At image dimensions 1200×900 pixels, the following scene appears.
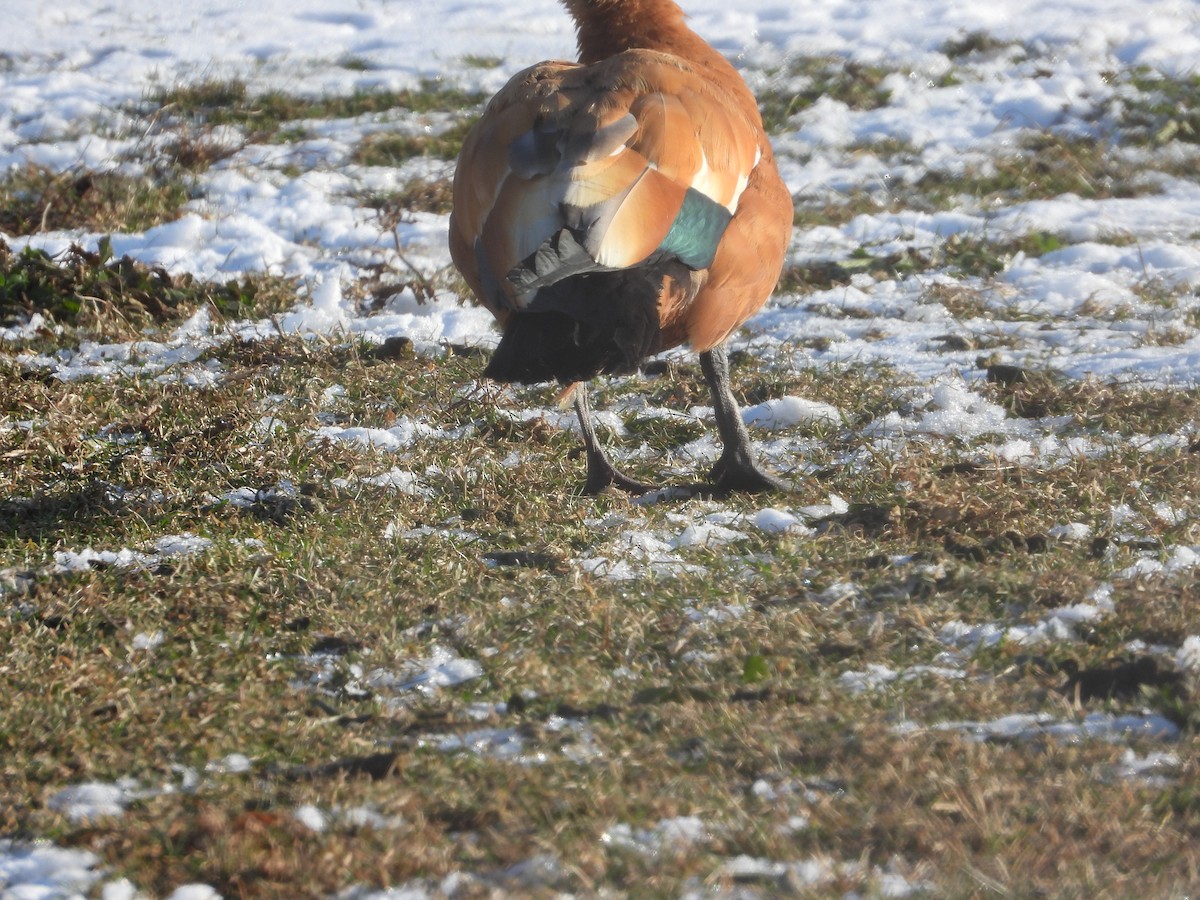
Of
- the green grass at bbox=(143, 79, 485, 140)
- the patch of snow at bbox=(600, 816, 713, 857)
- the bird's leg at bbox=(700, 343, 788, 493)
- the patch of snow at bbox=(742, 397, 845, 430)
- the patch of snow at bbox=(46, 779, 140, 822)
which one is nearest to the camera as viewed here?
the patch of snow at bbox=(600, 816, 713, 857)

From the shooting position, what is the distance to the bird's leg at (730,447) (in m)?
4.21

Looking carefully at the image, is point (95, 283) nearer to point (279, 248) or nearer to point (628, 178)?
point (279, 248)

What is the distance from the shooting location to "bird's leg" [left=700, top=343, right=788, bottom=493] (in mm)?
4215

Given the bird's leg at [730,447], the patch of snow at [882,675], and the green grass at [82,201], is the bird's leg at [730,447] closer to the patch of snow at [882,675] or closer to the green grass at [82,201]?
the patch of snow at [882,675]

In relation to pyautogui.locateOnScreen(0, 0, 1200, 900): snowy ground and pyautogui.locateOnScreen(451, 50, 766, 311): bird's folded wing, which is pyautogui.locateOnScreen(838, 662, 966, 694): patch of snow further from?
pyautogui.locateOnScreen(451, 50, 766, 311): bird's folded wing

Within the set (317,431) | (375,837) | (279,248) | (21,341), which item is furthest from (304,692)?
(279,248)

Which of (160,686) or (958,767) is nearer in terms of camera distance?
(958,767)

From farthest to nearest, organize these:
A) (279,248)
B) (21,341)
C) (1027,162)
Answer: (1027,162) → (279,248) → (21,341)

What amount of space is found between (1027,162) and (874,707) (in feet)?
18.7

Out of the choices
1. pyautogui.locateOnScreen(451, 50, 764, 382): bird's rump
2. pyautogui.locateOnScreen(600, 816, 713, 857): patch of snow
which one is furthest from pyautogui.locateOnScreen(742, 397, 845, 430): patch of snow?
pyautogui.locateOnScreen(600, 816, 713, 857): patch of snow

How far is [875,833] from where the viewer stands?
7.79ft

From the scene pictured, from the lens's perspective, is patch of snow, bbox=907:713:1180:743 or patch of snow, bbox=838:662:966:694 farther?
patch of snow, bbox=838:662:966:694

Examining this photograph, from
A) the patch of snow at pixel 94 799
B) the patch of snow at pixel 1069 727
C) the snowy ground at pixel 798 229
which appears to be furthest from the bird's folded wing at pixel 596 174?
the patch of snow at pixel 94 799

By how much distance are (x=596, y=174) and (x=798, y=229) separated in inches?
151
